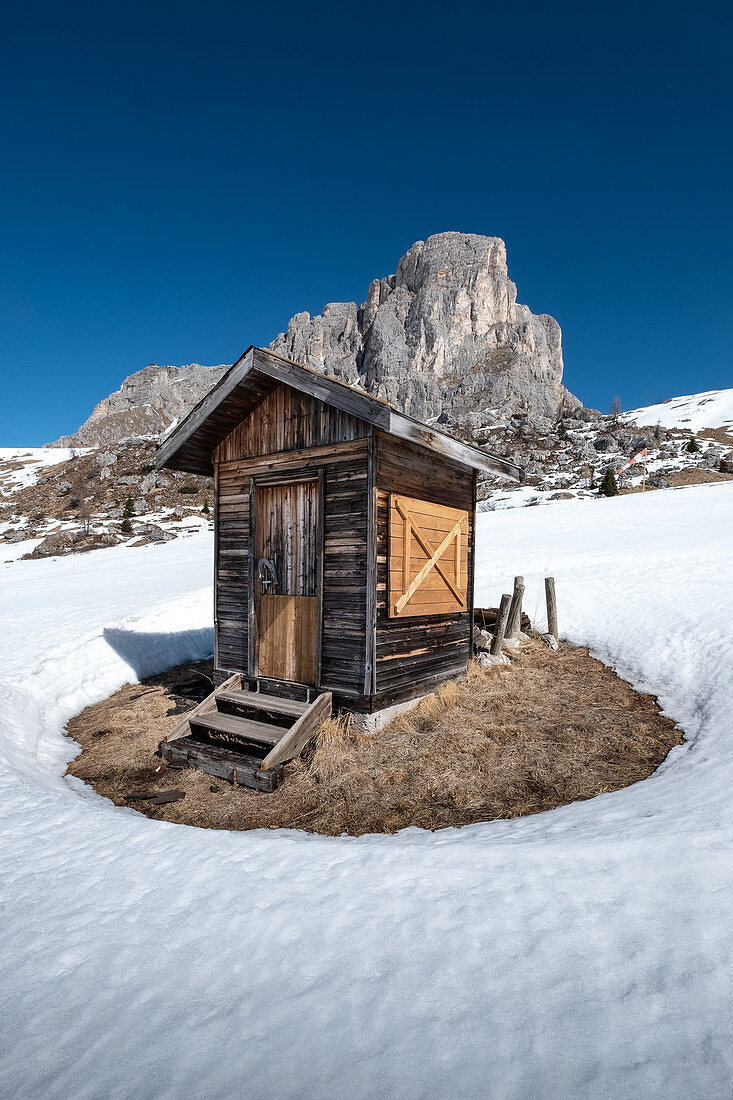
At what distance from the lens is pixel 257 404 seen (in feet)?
29.9

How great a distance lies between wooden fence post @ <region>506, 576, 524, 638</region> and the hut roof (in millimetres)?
3619

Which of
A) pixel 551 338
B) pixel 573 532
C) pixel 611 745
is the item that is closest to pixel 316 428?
pixel 611 745

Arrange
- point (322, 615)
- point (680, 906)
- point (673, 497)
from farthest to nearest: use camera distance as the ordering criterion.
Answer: point (673, 497) → point (322, 615) → point (680, 906)

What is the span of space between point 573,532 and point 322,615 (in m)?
24.0

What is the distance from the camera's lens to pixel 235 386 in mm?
8406

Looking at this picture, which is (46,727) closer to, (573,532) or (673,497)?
(573,532)

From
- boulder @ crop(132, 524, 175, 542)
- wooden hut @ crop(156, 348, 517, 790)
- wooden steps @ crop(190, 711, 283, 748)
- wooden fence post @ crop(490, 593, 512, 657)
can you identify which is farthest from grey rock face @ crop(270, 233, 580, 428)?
wooden steps @ crop(190, 711, 283, 748)

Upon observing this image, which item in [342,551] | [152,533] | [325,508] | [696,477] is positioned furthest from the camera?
[696,477]

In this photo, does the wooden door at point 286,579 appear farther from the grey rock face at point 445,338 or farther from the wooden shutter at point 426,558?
the grey rock face at point 445,338

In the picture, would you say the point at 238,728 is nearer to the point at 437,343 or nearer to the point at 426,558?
the point at 426,558

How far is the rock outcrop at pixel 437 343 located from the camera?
13362 centimetres

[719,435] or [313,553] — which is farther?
[719,435]

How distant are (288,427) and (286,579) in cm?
254

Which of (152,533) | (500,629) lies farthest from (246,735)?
(152,533)
